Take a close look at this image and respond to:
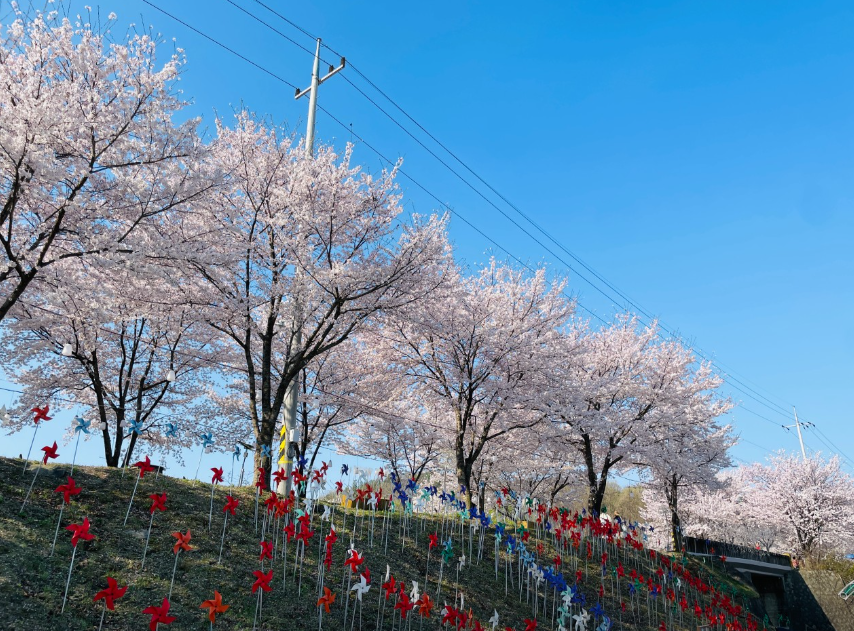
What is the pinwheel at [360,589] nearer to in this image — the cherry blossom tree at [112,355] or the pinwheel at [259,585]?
the pinwheel at [259,585]

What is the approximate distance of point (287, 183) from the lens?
50.2 ft

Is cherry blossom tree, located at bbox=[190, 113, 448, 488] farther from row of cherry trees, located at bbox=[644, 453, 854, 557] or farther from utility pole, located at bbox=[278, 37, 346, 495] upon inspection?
row of cherry trees, located at bbox=[644, 453, 854, 557]

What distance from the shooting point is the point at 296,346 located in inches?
566

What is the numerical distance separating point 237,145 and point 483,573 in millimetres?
11907

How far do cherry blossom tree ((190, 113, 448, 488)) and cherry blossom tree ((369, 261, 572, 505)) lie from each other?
228 centimetres

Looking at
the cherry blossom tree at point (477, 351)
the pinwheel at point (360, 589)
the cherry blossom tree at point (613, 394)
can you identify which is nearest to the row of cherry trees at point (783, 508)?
the cherry blossom tree at point (613, 394)

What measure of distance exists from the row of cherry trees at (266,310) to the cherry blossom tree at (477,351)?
7 cm

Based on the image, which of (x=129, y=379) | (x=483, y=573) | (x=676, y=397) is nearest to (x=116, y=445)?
(x=129, y=379)

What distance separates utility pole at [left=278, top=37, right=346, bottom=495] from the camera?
1260cm

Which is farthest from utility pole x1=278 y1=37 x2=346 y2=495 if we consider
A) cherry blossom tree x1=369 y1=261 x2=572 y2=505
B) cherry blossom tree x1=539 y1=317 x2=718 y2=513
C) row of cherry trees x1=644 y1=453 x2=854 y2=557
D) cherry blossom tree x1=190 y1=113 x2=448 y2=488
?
row of cherry trees x1=644 y1=453 x2=854 y2=557

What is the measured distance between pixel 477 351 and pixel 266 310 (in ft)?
24.3

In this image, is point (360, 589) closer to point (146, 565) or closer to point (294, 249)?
point (146, 565)

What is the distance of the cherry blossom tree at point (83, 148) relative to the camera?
31.7 feet

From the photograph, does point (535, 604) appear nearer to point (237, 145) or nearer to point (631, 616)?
point (631, 616)
